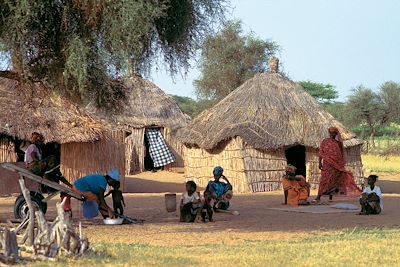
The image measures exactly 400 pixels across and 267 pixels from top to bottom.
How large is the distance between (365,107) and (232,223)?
41.1 m

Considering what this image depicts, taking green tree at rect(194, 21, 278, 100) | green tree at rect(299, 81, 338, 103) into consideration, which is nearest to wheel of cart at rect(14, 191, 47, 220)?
green tree at rect(194, 21, 278, 100)

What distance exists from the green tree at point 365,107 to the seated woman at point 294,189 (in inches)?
1448

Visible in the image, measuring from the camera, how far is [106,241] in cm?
1134

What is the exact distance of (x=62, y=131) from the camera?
23062 millimetres

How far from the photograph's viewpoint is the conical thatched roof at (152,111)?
34.7 m

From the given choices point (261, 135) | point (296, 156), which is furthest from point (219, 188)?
point (296, 156)

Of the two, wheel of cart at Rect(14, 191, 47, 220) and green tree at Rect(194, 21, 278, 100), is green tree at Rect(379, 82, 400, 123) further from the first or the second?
wheel of cart at Rect(14, 191, 47, 220)

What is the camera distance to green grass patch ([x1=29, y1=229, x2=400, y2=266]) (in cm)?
882

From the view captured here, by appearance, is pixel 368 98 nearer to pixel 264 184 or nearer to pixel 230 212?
pixel 264 184

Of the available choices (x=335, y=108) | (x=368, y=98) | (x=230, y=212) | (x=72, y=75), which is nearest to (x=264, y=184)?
(x=230, y=212)

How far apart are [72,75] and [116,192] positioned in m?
2.62

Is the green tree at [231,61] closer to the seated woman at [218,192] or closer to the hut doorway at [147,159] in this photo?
the hut doorway at [147,159]

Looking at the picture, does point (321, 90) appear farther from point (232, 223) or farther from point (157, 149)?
point (232, 223)

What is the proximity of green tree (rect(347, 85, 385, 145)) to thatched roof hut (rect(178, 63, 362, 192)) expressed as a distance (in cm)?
2842
